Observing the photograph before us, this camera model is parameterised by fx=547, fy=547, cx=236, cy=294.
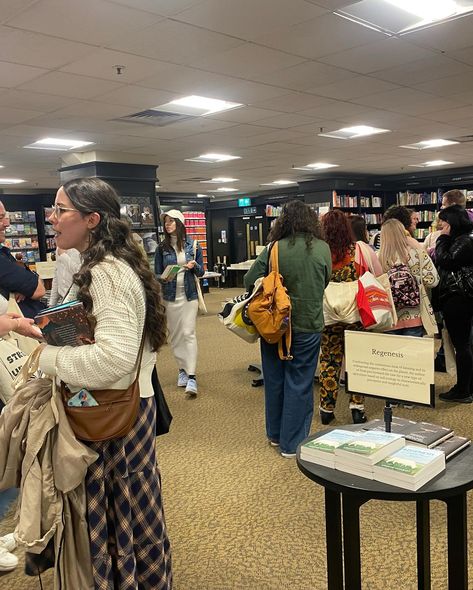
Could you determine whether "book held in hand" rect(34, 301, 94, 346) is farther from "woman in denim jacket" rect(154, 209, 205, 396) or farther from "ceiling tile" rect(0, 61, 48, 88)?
"woman in denim jacket" rect(154, 209, 205, 396)

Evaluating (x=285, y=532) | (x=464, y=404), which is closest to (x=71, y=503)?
(x=285, y=532)

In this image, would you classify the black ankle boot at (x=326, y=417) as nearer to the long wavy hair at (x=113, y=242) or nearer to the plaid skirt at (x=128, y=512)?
the plaid skirt at (x=128, y=512)

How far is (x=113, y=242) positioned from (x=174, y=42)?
2.20 meters

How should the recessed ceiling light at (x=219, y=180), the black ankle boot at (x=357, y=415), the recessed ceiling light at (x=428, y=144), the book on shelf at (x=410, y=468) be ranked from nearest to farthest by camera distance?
the book on shelf at (x=410, y=468)
the black ankle boot at (x=357, y=415)
the recessed ceiling light at (x=428, y=144)
the recessed ceiling light at (x=219, y=180)

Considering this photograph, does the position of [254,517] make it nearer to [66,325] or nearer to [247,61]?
[66,325]

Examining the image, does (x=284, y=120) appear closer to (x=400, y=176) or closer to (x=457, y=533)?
(x=457, y=533)

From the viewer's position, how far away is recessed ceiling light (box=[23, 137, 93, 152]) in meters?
6.54

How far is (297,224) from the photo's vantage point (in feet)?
10.5

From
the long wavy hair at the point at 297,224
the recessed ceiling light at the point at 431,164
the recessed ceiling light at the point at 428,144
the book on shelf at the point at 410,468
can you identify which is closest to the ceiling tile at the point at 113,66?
the long wavy hair at the point at 297,224

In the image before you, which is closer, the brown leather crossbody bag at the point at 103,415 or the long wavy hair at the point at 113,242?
the brown leather crossbody bag at the point at 103,415

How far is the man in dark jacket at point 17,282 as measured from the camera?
269 cm

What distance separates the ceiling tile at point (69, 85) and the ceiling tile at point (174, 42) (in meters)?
0.72

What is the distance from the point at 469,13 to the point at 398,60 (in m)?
0.83

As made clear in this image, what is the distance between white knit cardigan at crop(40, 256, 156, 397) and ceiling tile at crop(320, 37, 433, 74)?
285cm
